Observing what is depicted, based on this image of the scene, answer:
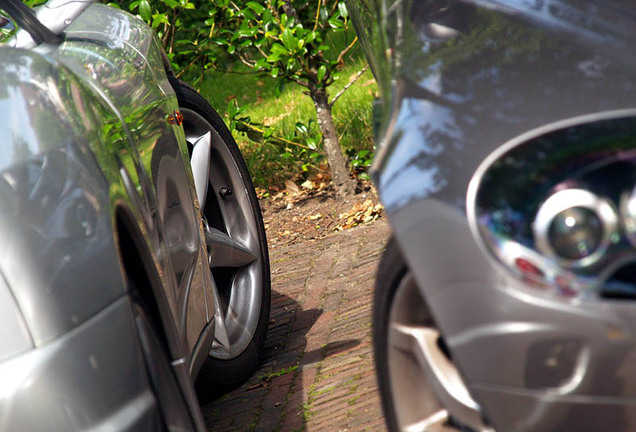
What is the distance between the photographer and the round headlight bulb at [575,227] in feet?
4.80

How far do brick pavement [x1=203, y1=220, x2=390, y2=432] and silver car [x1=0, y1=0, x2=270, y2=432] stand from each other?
0.23 metres

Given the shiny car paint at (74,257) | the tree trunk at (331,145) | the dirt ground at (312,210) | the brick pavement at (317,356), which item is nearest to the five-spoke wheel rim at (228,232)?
the brick pavement at (317,356)

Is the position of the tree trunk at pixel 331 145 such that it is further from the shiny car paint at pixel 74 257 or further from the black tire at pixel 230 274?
the shiny car paint at pixel 74 257

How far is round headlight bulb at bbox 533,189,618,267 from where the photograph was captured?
1.46 meters

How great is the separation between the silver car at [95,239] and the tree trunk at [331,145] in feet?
8.60

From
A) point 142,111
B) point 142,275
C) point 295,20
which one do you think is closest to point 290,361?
point 142,111

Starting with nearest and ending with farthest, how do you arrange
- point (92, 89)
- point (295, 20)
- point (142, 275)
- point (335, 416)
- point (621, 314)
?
point (621, 314), point (142, 275), point (92, 89), point (335, 416), point (295, 20)

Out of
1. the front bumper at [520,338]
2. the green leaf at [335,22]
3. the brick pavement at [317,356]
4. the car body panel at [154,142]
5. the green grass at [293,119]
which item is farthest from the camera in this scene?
the green grass at [293,119]

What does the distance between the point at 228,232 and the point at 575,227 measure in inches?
95.1

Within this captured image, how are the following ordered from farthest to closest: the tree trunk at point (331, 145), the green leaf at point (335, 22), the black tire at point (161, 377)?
1. the tree trunk at point (331, 145)
2. the green leaf at point (335, 22)
3. the black tire at point (161, 377)

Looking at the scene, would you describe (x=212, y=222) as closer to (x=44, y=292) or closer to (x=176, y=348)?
(x=176, y=348)

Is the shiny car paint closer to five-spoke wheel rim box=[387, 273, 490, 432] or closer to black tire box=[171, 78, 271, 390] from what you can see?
five-spoke wheel rim box=[387, 273, 490, 432]

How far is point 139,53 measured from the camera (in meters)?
3.05

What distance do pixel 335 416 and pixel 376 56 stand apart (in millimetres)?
1252
